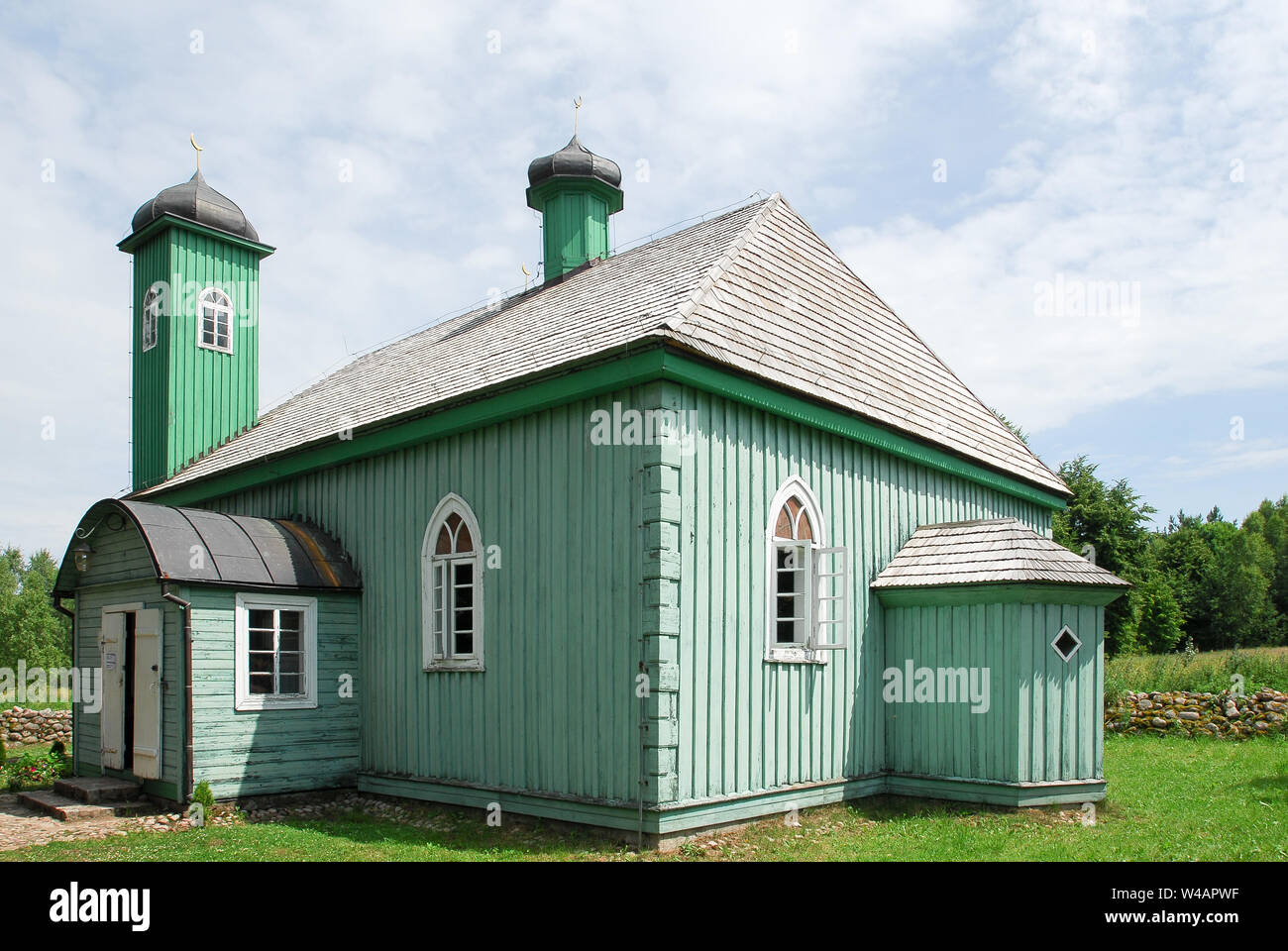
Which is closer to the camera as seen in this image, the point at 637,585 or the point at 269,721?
the point at 637,585

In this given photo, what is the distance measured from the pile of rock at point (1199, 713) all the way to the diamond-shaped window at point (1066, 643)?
276 inches

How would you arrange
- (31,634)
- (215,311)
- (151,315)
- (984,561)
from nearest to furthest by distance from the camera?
(984,561) < (151,315) < (215,311) < (31,634)

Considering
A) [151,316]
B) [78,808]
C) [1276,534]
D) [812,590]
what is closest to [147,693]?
[78,808]

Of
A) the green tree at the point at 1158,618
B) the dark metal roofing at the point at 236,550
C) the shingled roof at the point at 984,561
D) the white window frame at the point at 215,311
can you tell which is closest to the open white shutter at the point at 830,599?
the shingled roof at the point at 984,561

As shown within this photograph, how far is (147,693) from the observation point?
12.5 metres

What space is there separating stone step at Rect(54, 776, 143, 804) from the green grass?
1562cm

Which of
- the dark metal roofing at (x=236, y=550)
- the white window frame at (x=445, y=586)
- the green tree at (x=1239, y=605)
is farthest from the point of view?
the green tree at (x=1239, y=605)

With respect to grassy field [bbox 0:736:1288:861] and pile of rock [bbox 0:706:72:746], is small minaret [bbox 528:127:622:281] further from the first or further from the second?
pile of rock [bbox 0:706:72:746]

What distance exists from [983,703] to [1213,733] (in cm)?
782

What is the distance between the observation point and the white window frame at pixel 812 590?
10.6 metres

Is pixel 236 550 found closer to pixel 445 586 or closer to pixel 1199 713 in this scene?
pixel 445 586

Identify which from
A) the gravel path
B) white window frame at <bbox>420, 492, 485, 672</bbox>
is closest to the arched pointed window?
the gravel path

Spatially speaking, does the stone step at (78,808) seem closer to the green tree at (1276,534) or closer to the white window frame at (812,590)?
the white window frame at (812,590)

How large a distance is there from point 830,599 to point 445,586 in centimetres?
442
